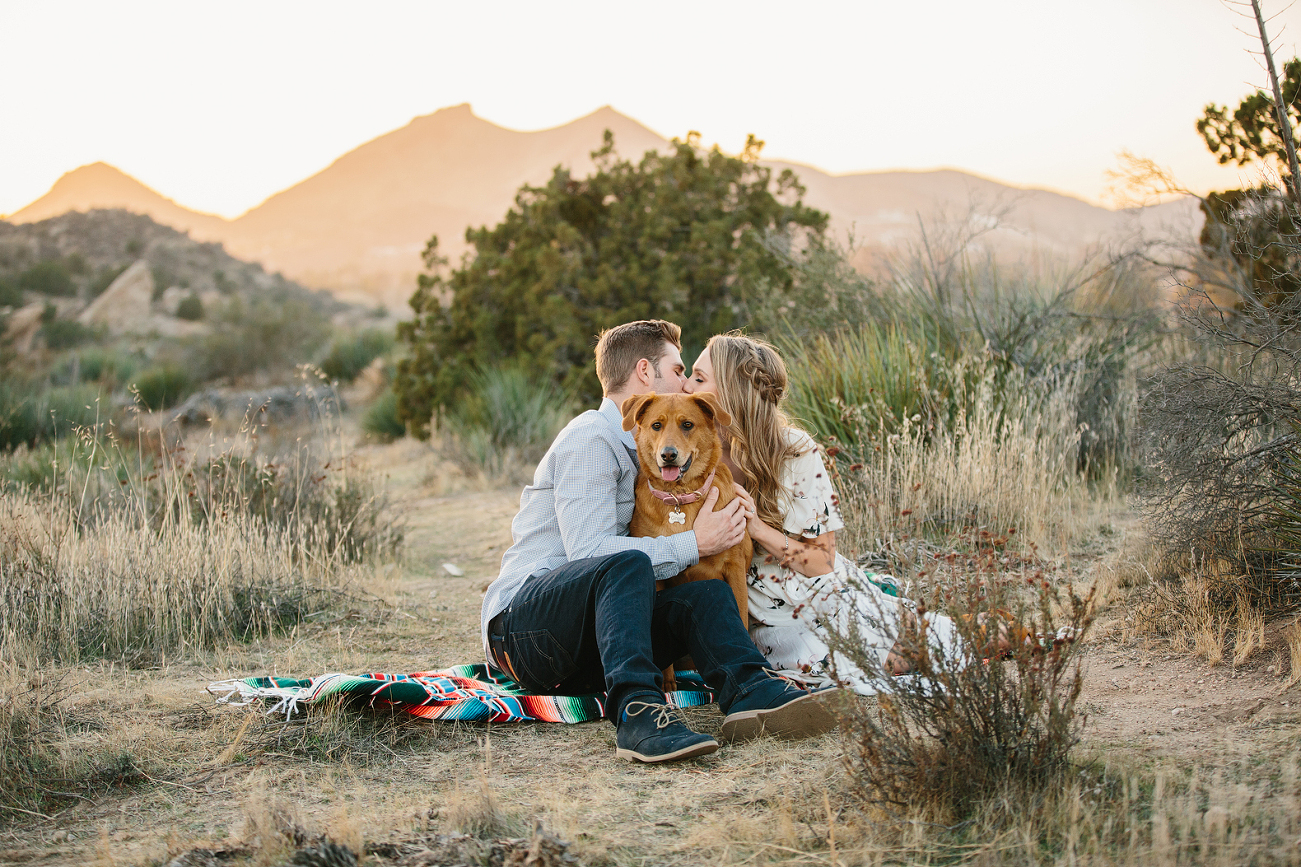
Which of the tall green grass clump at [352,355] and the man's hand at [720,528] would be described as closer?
the man's hand at [720,528]

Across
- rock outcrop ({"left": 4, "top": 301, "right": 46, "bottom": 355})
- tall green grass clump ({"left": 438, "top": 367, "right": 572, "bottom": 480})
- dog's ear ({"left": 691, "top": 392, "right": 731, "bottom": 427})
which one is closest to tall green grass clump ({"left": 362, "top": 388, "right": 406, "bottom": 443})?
tall green grass clump ({"left": 438, "top": 367, "right": 572, "bottom": 480})

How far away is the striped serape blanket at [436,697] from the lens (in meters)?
3.61

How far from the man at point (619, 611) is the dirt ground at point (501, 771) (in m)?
0.16

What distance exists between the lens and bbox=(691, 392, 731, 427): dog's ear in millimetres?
3635

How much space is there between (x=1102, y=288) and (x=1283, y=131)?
667 centimetres

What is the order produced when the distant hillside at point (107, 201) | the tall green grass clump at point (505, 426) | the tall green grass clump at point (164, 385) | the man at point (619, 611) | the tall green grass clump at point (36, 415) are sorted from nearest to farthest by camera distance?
the man at point (619, 611) → the tall green grass clump at point (505, 426) → the tall green grass clump at point (36, 415) → the tall green grass clump at point (164, 385) → the distant hillside at point (107, 201)

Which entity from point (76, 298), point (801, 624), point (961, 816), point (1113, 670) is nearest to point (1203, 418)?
point (1113, 670)

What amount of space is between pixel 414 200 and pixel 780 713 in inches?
5167

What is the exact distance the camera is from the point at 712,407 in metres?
3.66

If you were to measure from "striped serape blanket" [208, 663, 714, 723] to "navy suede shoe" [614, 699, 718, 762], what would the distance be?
0.36m

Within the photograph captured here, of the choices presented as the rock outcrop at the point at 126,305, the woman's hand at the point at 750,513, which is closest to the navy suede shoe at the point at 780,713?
the woman's hand at the point at 750,513

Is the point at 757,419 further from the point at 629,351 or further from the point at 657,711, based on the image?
the point at 657,711

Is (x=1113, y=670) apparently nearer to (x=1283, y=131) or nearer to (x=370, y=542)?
(x=1283, y=131)

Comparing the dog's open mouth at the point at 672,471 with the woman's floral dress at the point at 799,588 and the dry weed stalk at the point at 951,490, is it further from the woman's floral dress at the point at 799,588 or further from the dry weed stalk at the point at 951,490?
the dry weed stalk at the point at 951,490
